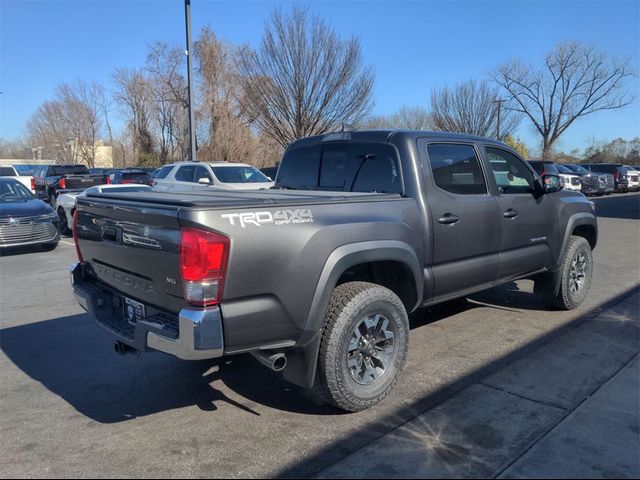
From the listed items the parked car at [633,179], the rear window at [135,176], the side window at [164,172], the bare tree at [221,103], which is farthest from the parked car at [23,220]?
the parked car at [633,179]

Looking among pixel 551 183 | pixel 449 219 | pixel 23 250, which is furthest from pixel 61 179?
pixel 449 219

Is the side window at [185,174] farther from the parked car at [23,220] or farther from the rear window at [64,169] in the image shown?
the rear window at [64,169]

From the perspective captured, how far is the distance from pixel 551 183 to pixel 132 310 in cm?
428

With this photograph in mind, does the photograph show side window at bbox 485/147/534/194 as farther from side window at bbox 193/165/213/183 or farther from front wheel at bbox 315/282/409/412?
side window at bbox 193/165/213/183

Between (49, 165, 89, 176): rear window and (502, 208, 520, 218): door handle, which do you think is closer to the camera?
(502, 208, 520, 218): door handle

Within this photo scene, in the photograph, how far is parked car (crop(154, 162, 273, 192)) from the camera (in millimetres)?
13586

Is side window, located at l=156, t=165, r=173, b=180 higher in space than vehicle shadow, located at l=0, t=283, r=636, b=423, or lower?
higher

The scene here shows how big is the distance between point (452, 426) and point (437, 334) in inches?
75.0

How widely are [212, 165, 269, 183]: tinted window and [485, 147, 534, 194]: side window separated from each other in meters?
9.46

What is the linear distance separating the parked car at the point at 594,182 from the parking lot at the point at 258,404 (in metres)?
24.2

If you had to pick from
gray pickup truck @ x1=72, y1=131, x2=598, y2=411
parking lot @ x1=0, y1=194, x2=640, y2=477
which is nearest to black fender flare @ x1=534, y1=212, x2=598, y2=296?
parking lot @ x1=0, y1=194, x2=640, y2=477

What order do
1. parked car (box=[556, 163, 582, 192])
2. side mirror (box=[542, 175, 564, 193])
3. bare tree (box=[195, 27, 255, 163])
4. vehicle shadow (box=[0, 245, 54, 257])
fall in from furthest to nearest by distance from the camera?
bare tree (box=[195, 27, 255, 163])
parked car (box=[556, 163, 582, 192])
vehicle shadow (box=[0, 245, 54, 257])
side mirror (box=[542, 175, 564, 193])

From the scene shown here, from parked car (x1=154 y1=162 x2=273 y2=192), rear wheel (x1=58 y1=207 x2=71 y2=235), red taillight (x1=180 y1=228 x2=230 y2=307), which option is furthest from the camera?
rear wheel (x1=58 y1=207 x2=71 y2=235)

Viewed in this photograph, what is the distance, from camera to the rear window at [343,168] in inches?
170
